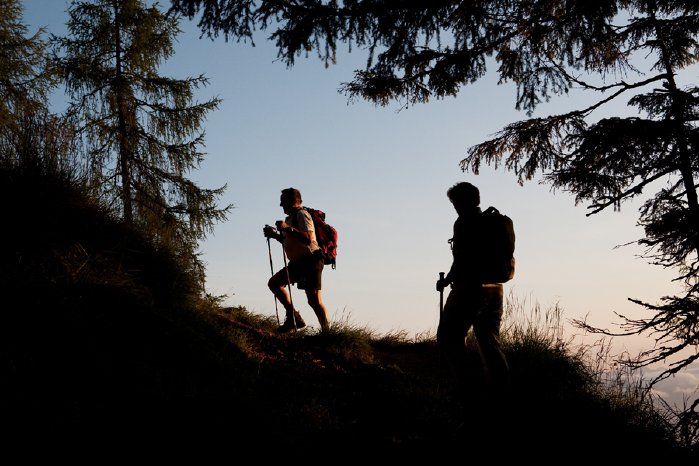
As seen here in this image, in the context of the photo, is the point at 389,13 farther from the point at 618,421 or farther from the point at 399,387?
the point at 618,421

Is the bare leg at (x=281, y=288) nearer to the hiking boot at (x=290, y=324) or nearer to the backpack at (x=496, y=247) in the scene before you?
the hiking boot at (x=290, y=324)

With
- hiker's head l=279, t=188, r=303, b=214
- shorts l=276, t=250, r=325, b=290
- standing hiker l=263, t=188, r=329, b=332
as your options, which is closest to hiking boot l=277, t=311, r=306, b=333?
standing hiker l=263, t=188, r=329, b=332

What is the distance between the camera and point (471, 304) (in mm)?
5105

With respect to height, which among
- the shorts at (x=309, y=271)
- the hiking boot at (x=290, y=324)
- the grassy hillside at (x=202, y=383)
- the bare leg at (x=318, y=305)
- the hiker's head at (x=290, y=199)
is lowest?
the grassy hillside at (x=202, y=383)

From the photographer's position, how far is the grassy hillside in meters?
3.94

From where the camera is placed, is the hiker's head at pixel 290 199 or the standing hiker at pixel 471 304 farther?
the hiker's head at pixel 290 199

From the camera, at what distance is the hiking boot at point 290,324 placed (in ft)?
26.6

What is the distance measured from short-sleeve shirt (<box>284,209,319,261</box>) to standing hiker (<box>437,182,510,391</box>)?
2.80 m

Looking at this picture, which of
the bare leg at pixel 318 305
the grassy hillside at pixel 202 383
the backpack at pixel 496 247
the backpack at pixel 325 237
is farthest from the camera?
the backpack at pixel 325 237

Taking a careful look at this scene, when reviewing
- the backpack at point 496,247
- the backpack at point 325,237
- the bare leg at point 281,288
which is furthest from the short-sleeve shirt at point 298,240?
the backpack at point 496,247

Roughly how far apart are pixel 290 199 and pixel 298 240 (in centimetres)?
64

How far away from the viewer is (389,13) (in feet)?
18.2

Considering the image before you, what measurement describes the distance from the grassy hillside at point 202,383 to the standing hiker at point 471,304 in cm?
26

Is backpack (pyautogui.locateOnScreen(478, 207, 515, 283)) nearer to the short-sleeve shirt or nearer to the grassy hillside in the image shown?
the grassy hillside
